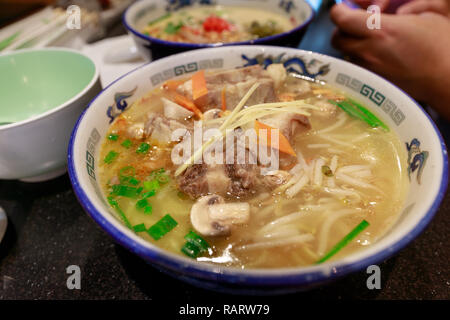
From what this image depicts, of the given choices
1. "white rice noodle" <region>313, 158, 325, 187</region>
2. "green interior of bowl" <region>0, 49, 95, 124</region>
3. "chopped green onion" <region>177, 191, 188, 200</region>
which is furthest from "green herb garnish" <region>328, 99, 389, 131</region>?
"green interior of bowl" <region>0, 49, 95, 124</region>

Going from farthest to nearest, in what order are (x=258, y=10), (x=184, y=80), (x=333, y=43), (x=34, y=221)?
(x=258, y=10) → (x=333, y=43) → (x=184, y=80) → (x=34, y=221)

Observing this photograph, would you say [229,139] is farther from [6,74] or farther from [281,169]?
[6,74]

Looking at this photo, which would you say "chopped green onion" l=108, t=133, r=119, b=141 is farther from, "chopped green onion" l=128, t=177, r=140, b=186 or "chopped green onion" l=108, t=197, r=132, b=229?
"chopped green onion" l=108, t=197, r=132, b=229

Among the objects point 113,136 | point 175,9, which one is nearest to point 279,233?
point 113,136

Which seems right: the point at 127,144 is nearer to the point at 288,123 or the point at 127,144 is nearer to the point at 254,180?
the point at 254,180

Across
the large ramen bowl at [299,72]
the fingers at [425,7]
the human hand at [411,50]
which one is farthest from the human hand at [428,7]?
the large ramen bowl at [299,72]

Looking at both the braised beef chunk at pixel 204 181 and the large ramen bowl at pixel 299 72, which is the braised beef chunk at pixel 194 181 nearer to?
the braised beef chunk at pixel 204 181
